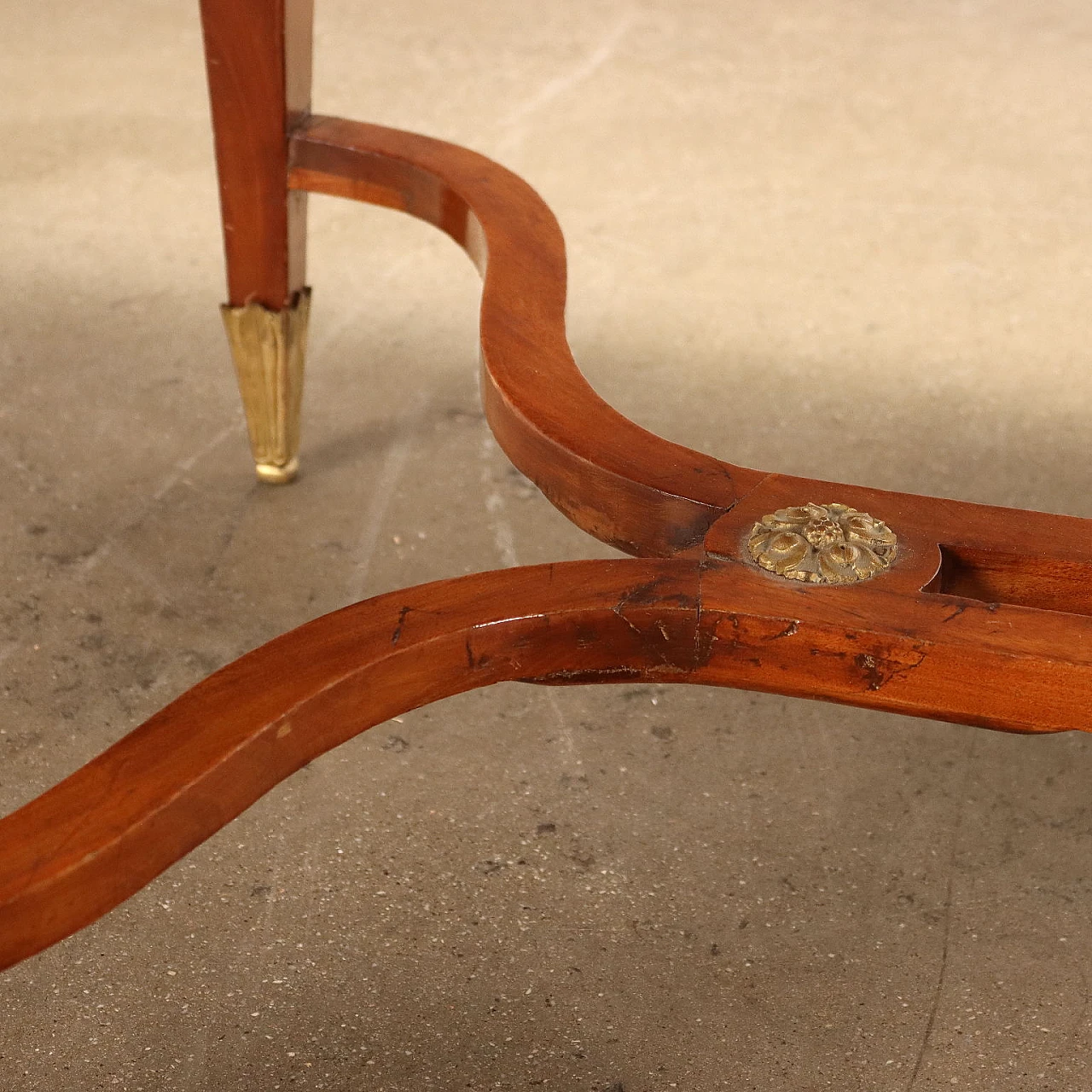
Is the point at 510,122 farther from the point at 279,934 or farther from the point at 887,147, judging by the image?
the point at 279,934

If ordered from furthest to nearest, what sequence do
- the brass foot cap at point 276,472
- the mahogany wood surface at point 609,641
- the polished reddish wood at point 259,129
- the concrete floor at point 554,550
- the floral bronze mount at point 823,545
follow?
the brass foot cap at point 276,472 < the polished reddish wood at point 259,129 < the concrete floor at point 554,550 < the floral bronze mount at point 823,545 < the mahogany wood surface at point 609,641

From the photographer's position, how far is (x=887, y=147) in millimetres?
2545

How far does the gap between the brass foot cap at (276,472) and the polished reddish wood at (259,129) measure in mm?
184

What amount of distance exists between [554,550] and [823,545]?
65cm

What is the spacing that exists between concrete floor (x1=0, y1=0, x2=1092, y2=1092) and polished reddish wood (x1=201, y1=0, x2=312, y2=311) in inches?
10.0

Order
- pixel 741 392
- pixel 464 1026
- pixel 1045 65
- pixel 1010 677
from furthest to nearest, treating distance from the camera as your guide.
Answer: pixel 1045 65
pixel 741 392
pixel 464 1026
pixel 1010 677

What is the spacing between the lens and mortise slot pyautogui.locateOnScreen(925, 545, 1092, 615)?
91 centimetres

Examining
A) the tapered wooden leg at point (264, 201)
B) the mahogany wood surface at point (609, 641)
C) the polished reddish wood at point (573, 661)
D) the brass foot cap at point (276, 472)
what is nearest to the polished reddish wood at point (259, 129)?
the tapered wooden leg at point (264, 201)

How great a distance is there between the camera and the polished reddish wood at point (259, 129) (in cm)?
131

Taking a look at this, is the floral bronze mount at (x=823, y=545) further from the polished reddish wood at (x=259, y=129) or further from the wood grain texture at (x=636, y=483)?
the polished reddish wood at (x=259, y=129)

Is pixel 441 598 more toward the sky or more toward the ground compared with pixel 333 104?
more toward the sky

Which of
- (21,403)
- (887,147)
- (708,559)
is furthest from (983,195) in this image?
(708,559)

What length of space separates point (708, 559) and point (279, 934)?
1.42 feet

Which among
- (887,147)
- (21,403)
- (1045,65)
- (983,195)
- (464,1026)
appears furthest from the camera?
(1045,65)
